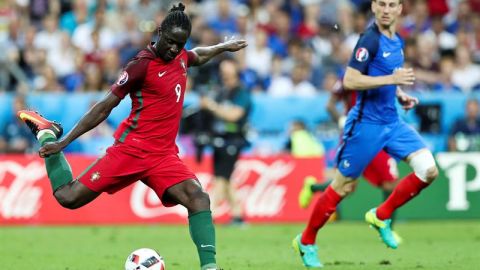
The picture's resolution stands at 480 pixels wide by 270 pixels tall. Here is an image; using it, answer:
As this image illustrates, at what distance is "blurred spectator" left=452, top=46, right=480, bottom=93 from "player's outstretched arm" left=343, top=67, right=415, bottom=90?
10.7m

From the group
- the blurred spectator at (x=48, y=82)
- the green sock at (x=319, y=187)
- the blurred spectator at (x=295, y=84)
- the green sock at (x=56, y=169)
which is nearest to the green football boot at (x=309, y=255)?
the green sock at (x=56, y=169)

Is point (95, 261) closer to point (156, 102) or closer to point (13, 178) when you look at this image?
point (156, 102)

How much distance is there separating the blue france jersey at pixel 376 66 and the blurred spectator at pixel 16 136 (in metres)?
10.0

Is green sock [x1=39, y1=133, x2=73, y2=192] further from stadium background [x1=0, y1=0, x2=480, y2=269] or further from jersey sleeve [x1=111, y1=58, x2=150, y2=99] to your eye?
stadium background [x1=0, y1=0, x2=480, y2=269]

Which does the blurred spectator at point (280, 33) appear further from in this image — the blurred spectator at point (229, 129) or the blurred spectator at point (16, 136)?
the blurred spectator at point (16, 136)

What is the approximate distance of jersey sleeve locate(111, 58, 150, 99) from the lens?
9.24m

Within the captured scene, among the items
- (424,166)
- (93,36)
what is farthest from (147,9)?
(424,166)

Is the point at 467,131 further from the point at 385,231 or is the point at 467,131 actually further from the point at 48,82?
the point at 385,231

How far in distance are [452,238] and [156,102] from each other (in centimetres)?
716

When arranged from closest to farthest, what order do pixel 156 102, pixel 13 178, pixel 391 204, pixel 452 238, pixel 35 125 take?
pixel 156 102 < pixel 35 125 < pixel 391 204 < pixel 452 238 < pixel 13 178

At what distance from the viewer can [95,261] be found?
11.8m

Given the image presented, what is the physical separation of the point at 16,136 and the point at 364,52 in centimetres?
1077

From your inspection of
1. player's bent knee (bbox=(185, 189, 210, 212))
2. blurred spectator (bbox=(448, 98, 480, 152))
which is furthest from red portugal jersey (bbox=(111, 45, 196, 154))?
blurred spectator (bbox=(448, 98, 480, 152))

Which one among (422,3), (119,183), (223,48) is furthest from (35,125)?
(422,3)
